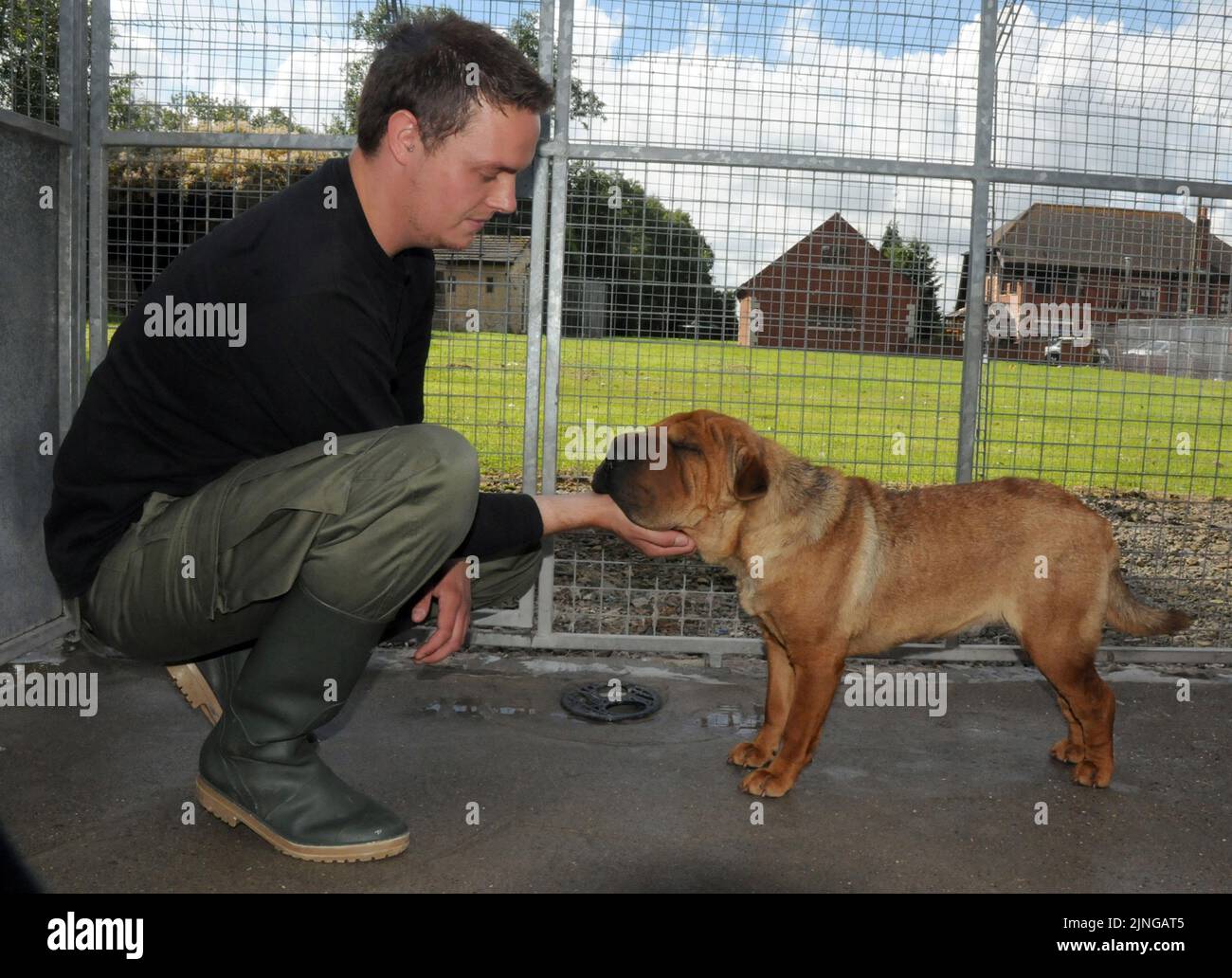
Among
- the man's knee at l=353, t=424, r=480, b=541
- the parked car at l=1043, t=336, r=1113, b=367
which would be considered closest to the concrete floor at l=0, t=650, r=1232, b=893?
the man's knee at l=353, t=424, r=480, b=541

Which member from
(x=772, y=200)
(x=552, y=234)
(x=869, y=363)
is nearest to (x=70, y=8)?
(x=552, y=234)

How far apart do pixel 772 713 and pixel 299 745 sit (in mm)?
1893

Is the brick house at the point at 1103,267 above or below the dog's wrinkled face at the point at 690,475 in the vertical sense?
above

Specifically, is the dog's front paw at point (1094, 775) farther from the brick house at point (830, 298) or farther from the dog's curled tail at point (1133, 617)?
the brick house at point (830, 298)

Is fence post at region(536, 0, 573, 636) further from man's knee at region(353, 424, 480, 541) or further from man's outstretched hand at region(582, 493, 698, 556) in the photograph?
man's knee at region(353, 424, 480, 541)

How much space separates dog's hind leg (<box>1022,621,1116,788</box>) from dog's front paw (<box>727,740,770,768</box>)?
1124 millimetres

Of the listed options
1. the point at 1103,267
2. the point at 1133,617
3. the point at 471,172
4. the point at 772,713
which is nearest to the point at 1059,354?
the point at 1103,267

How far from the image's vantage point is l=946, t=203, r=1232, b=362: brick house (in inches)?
222

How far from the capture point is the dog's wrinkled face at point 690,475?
3816mm

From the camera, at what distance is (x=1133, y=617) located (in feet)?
14.1

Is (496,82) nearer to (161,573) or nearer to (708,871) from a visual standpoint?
(161,573)

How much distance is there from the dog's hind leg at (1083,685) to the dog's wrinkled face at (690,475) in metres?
1.30

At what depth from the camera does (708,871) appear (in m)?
3.25

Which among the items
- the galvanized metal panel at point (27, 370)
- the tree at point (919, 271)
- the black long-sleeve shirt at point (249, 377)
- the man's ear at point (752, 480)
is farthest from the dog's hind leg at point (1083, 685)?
the galvanized metal panel at point (27, 370)
